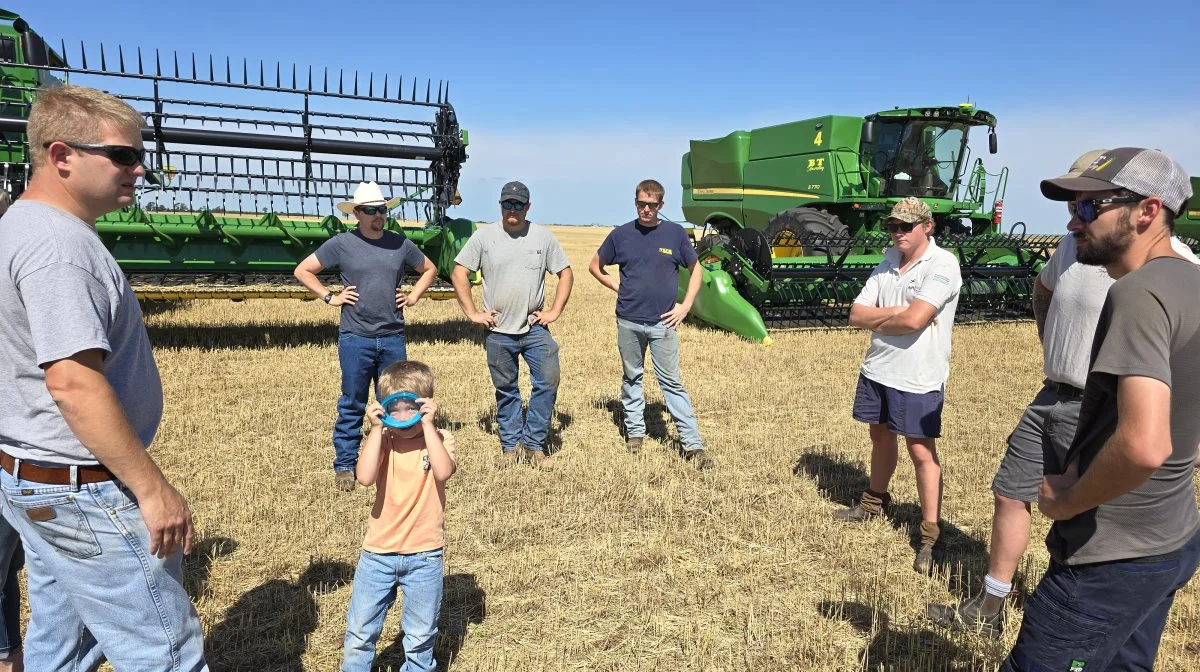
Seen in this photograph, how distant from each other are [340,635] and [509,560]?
36.3 inches

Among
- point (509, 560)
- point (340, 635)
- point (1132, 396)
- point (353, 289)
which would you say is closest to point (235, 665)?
point (340, 635)

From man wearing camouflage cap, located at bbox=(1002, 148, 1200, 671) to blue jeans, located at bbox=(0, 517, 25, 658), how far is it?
2.79m

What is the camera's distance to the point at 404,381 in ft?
8.11

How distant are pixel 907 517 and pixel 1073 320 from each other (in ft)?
6.57

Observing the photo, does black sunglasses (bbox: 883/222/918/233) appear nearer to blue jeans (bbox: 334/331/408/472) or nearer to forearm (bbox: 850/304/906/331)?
forearm (bbox: 850/304/906/331)

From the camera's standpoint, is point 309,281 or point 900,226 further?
point 309,281

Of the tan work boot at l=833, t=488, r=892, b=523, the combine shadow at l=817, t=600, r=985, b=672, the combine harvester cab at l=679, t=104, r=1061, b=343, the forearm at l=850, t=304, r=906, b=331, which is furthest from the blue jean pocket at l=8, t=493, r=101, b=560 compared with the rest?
the combine harvester cab at l=679, t=104, r=1061, b=343

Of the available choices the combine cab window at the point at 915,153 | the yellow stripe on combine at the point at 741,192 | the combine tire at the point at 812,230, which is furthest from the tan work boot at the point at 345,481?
the combine cab window at the point at 915,153

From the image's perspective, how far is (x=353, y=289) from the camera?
457 cm

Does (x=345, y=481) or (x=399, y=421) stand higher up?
(x=399, y=421)

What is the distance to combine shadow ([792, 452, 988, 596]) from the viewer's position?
367cm

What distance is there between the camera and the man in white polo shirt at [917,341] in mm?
3637

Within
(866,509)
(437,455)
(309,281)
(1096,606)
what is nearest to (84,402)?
(437,455)

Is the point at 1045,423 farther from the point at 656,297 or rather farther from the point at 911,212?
the point at 656,297
